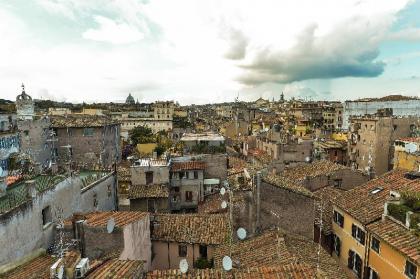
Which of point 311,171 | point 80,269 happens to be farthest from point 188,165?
point 80,269

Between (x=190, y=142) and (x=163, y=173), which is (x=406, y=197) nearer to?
(x=163, y=173)

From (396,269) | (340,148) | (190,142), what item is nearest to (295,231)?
(396,269)

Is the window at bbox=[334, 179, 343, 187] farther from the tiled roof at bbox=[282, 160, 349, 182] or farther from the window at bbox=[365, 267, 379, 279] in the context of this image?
the window at bbox=[365, 267, 379, 279]

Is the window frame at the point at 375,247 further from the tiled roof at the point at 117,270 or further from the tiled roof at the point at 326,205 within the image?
the tiled roof at the point at 117,270

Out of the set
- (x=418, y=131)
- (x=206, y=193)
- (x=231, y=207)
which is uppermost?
(x=418, y=131)

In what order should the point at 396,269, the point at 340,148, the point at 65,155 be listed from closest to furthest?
1. the point at 396,269
2. the point at 65,155
3. the point at 340,148

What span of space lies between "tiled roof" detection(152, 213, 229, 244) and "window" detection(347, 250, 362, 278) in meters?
7.64

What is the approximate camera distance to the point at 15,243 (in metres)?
13.7

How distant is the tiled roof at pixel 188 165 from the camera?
103 feet

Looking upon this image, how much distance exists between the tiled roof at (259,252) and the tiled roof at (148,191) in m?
9.59

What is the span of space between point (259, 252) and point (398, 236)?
21.8 ft

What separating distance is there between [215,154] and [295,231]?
575 inches

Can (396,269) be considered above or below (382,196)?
below

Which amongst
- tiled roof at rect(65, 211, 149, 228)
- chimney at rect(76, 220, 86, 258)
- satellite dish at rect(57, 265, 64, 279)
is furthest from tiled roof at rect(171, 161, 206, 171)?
satellite dish at rect(57, 265, 64, 279)
